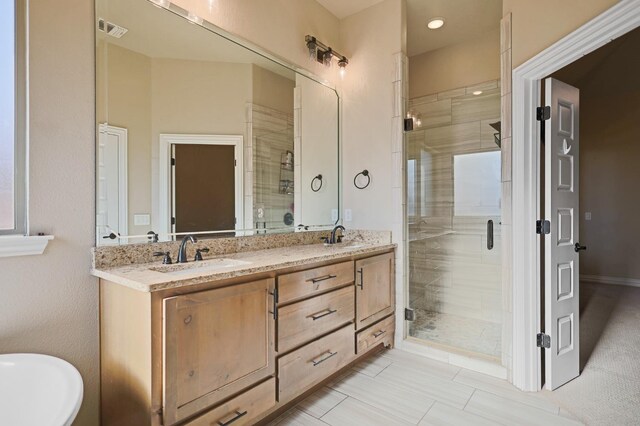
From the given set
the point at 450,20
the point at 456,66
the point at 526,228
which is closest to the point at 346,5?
the point at 450,20

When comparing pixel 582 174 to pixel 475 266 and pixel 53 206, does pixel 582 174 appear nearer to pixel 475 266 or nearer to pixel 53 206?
pixel 475 266

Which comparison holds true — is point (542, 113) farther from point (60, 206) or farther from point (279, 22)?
point (60, 206)

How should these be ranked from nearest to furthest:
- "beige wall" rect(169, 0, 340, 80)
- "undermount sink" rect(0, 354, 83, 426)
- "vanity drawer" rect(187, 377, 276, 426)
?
"undermount sink" rect(0, 354, 83, 426)
"vanity drawer" rect(187, 377, 276, 426)
"beige wall" rect(169, 0, 340, 80)

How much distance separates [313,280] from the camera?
76.4 inches

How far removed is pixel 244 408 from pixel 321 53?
2.70m

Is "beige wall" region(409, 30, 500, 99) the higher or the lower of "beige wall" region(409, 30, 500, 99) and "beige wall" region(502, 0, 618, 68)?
the higher

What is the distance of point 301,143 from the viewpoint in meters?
2.78

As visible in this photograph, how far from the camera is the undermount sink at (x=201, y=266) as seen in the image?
1.62m

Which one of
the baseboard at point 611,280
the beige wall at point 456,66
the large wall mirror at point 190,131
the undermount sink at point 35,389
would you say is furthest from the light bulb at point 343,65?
the baseboard at point 611,280

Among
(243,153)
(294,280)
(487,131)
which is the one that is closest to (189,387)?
(294,280)

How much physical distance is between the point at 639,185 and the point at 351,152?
489cm

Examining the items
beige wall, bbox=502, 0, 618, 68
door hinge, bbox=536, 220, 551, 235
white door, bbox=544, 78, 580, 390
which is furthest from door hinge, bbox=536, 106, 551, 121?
door hinge, bbox=536, 220, 551, 235

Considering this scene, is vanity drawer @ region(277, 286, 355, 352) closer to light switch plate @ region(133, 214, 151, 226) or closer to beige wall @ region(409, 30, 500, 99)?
light switch plate @ region(133, 214, 151, 226)

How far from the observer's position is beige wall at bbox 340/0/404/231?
2.78m
